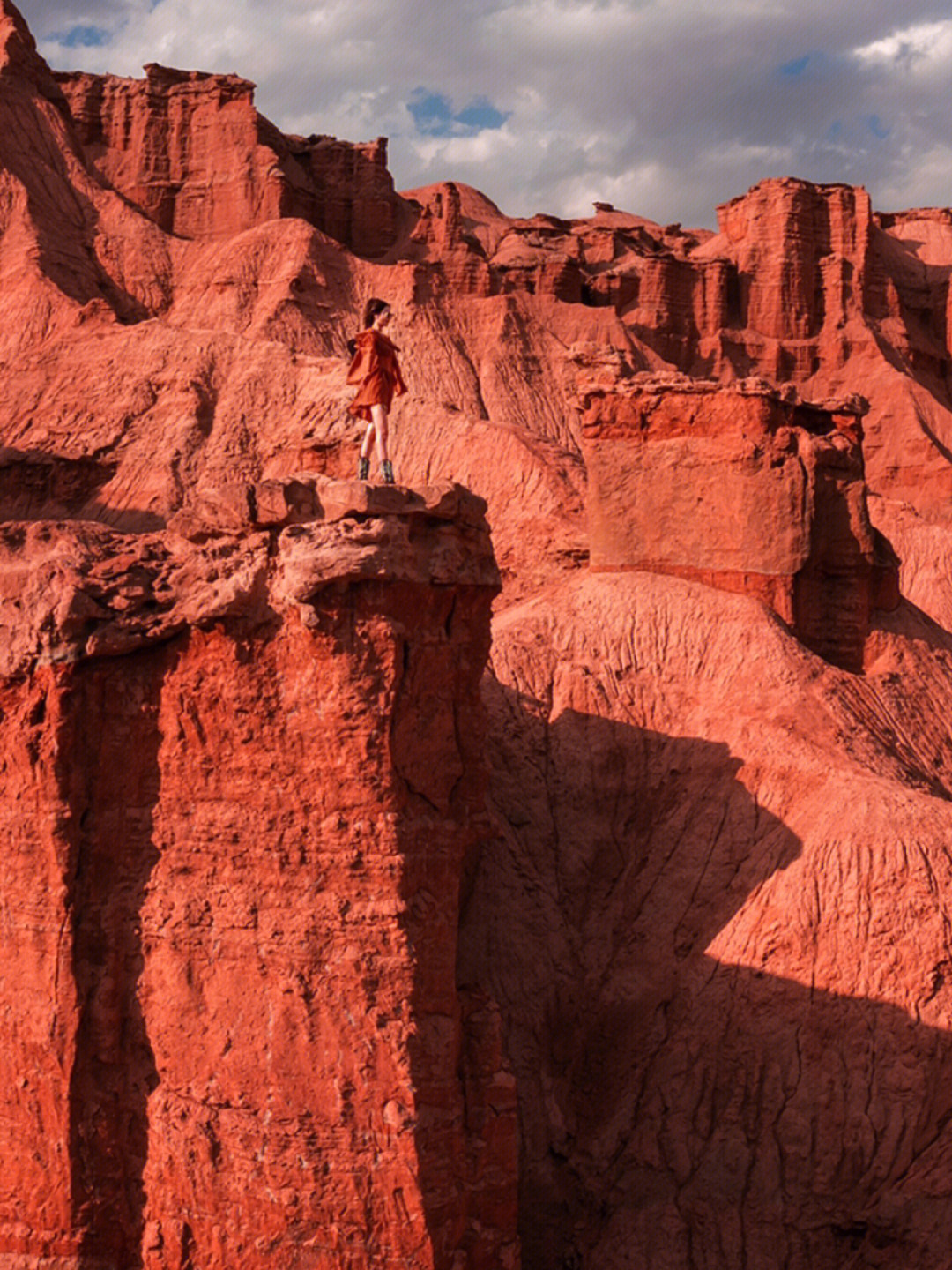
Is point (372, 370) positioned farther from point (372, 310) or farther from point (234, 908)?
point (234, 908)

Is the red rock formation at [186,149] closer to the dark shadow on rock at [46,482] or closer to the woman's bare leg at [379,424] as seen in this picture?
the dark shadow on rock at [46,482]

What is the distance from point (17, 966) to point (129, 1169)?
152cm

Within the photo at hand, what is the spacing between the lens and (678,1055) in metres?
14.3

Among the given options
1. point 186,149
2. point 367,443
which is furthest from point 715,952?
point 186,149

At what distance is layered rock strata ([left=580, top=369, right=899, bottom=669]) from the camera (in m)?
18.6

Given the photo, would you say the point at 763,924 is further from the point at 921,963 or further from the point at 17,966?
the point at 17,966

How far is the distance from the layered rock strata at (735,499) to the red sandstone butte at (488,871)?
0.05m

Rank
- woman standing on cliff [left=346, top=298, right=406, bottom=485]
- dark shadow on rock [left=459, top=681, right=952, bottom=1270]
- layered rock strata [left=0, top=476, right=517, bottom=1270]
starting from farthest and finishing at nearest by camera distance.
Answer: dark shadow on rock [left=459, top=681, right=952, bottom=1270]
woman standing on cliff [left=346, top=298, right=406, bottom=485]
layered rock strata [left=0, top=476, right=517, bottom=1270]

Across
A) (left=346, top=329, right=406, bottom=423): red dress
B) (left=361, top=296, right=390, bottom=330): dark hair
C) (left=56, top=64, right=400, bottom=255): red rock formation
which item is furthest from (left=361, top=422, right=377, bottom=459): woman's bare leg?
(left=56, top=64, right=400, bottom=255): red rock formation

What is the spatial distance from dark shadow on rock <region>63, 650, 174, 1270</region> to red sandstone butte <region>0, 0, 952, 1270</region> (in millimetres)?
23

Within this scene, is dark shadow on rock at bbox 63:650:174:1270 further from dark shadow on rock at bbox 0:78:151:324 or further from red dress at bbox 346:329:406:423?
dark shadow on rock at bbox 0:78:151:324

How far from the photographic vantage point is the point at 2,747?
10320mm

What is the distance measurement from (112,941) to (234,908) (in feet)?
2.86

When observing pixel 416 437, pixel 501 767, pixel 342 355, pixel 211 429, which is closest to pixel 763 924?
pixel 501 767
